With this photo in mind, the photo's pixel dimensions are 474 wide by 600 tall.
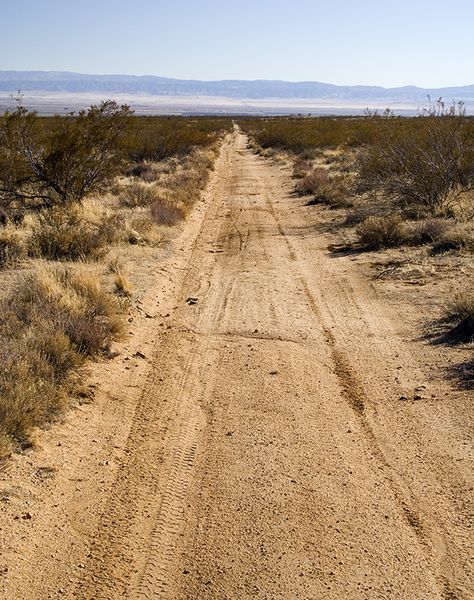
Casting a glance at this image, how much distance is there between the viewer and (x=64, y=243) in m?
13.5

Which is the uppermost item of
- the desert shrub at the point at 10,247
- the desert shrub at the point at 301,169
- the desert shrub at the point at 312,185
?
the desert shrub at the point at 301,169

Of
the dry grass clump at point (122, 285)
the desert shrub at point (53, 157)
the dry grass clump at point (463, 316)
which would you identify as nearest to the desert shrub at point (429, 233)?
the dry grass clump at point (463, 316)

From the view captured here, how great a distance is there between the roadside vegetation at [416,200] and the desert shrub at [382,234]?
0.02 metres

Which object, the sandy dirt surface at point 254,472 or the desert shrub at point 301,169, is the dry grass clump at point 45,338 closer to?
the sandy dirt surface at point 254,472

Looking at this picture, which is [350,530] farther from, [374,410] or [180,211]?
[180,211]

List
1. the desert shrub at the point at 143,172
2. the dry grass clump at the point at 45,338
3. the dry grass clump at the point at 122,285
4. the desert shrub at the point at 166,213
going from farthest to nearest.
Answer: the desert shrub at the point at 143,172, the desert shrub at the point at 166,213, the dry grass clump at the point at 122,285, the dry grass clump at the point at 45,338

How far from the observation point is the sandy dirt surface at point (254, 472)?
179 inches

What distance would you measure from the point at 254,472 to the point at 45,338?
2947 millimetres

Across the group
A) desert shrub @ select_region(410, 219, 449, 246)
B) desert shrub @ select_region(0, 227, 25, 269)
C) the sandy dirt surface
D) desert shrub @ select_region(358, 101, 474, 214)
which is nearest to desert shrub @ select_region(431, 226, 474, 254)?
desert shrub @ select_region(410, 219, 449, 246)

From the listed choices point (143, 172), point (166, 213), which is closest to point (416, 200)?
point (166, 213)

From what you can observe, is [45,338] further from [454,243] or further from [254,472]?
[454,243]

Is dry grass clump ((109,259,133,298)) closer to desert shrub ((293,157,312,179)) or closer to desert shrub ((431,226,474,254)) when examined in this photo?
desert shrub ((431,226,474,254))

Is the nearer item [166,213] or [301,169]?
[166,213]

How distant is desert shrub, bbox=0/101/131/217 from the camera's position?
746 inches
